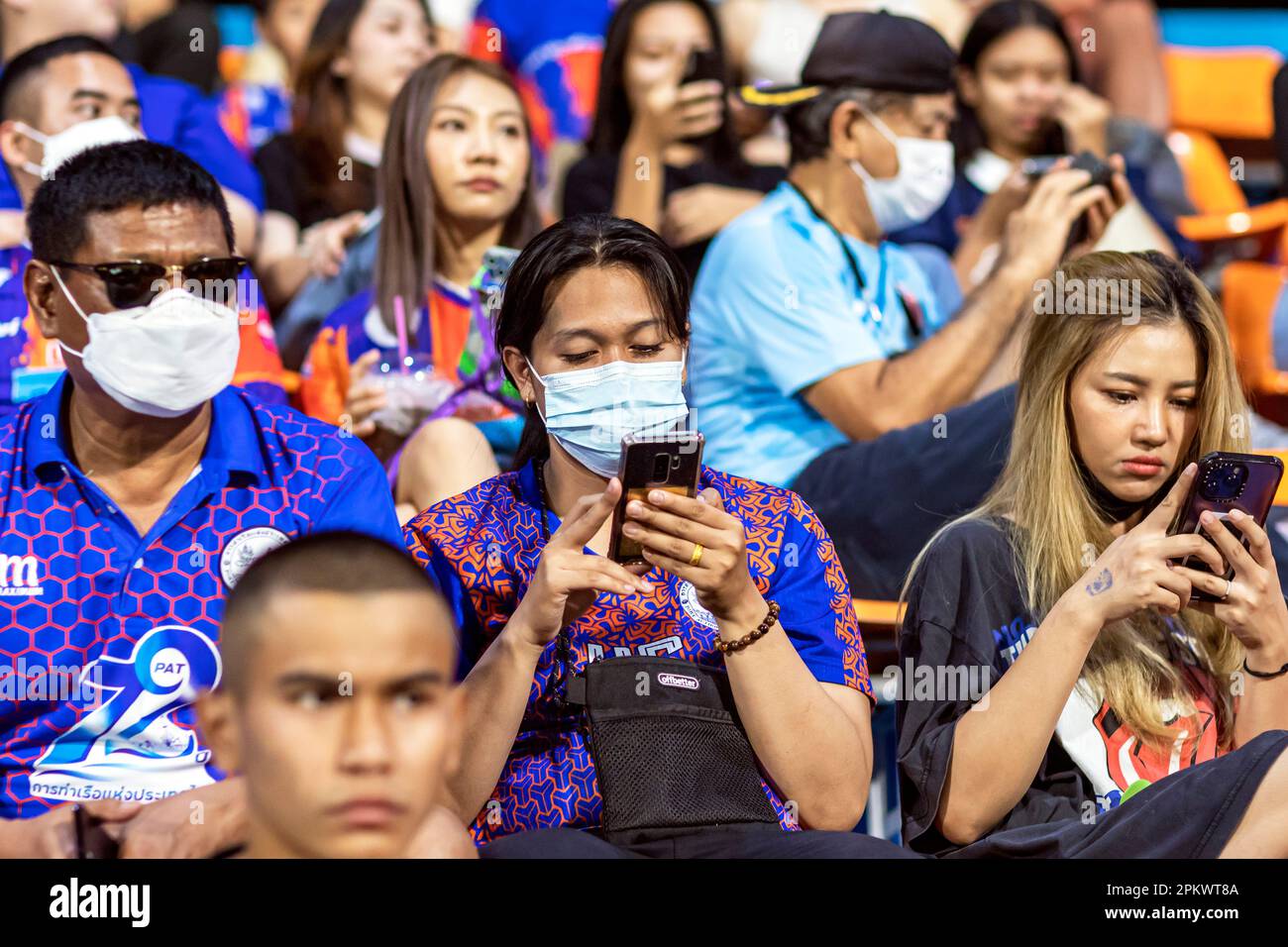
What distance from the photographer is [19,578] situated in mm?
2924

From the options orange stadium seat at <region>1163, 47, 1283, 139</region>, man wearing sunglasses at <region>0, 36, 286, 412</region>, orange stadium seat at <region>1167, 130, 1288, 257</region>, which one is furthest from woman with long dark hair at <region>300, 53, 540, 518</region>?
orange stadium seat at <region>1163, 47, 1283, 139</region>

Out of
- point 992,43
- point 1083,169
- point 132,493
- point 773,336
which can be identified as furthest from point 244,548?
point 992,43

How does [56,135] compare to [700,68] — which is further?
[700,68]

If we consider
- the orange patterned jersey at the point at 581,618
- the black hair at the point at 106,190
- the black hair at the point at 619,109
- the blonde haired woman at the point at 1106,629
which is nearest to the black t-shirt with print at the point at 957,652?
the blonde haired woman at the point at 1106,629

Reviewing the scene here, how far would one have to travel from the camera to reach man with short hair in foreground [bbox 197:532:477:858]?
7.03 ft

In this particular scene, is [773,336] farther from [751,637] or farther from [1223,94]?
[1223,94]

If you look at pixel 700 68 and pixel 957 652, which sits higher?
pixel 700 68

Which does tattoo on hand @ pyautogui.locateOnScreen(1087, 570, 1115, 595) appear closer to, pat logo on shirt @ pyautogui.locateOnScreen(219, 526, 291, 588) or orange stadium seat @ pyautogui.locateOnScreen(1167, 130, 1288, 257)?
pat logo on shirt @ pyautogui.locateOnScreen(219, 526, 291, 588)

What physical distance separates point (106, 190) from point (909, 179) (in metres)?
2.42

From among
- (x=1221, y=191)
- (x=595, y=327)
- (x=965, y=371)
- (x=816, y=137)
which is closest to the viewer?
(x=595, y=327)
